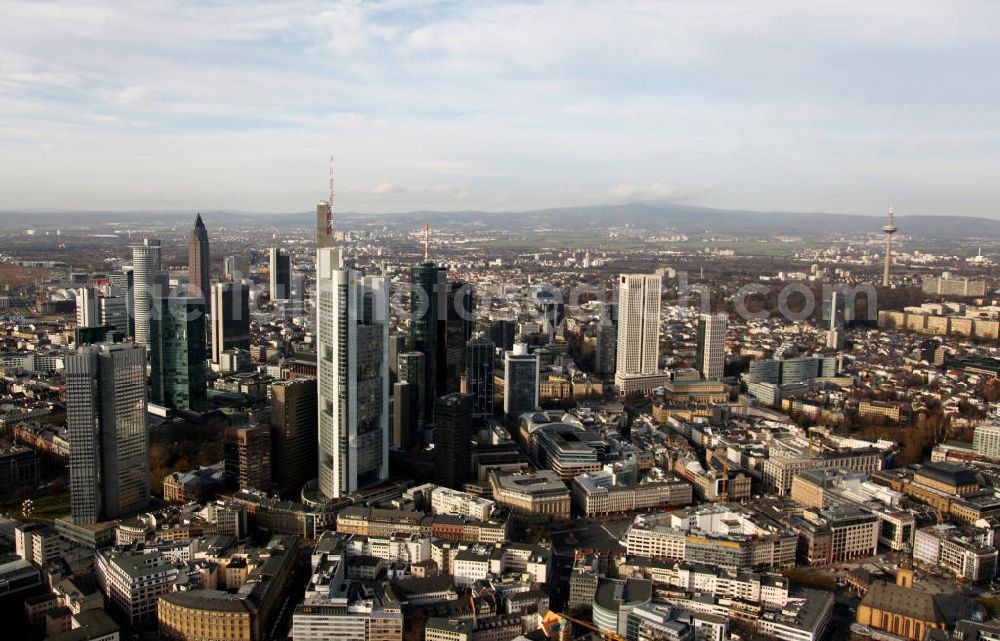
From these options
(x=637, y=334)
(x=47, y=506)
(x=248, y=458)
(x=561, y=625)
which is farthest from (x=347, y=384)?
(x=637, y=334)

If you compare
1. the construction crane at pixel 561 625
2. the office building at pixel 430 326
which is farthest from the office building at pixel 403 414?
the construction crane at pixel 561 625

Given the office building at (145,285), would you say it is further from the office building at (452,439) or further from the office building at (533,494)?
the office building at (533,494)

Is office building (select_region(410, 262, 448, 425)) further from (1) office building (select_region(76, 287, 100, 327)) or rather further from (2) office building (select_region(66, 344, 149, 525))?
(1) office building (select_region(76, 287, 100, 327))

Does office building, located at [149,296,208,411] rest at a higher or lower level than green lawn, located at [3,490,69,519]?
higher

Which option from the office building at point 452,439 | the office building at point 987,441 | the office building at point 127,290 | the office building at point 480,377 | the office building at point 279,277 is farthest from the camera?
the office building at point 279,277

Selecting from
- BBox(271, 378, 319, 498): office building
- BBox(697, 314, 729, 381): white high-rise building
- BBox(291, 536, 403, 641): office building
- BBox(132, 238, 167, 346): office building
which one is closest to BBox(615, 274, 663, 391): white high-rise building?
BBox(697, 314, 729, 381): white high-rise building
